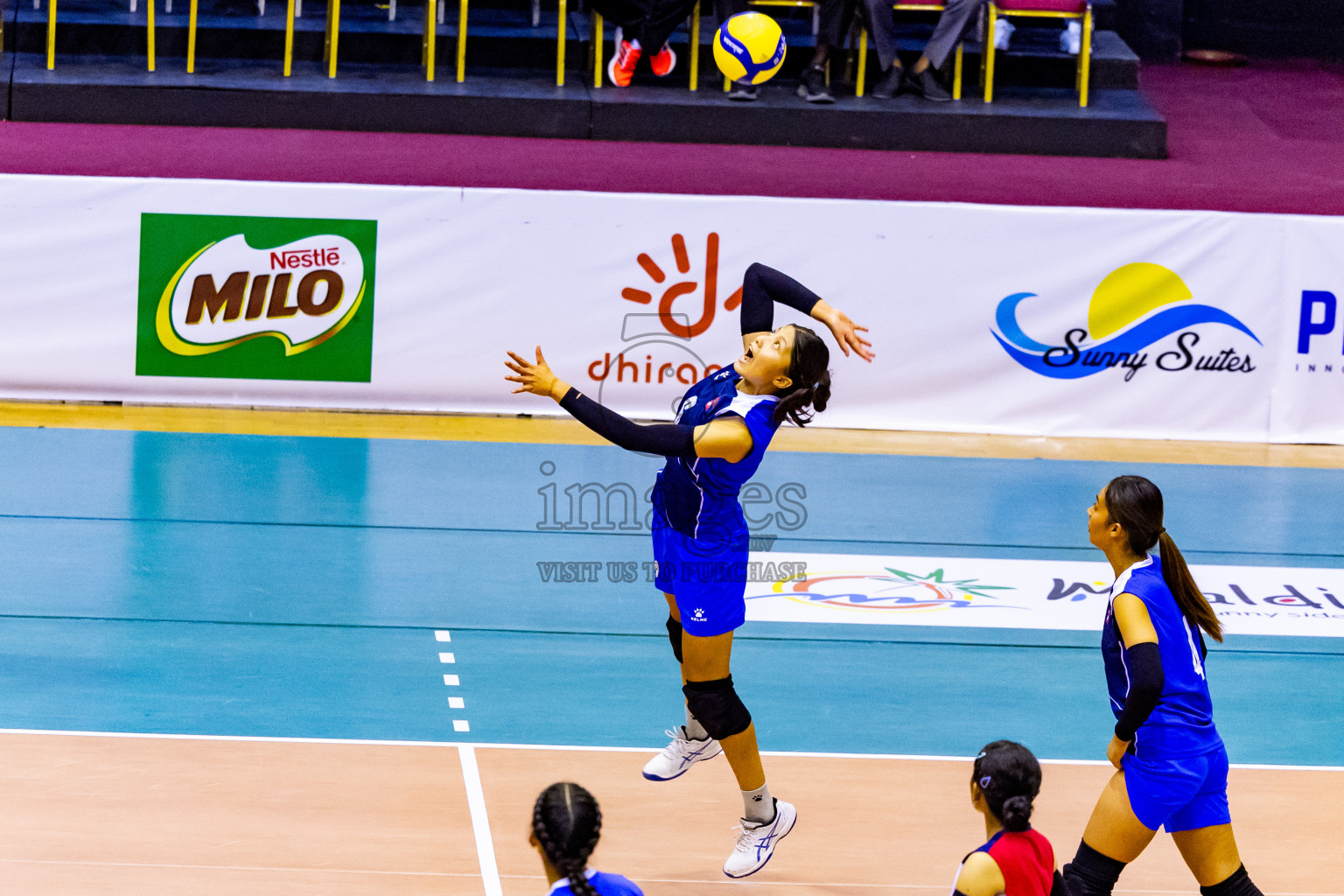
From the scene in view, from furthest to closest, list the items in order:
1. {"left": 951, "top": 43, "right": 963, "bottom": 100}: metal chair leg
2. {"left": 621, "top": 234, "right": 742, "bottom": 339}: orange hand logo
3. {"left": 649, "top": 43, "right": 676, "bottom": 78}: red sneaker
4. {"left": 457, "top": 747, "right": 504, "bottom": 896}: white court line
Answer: {"left": 951, "top": 43, "right": 963, "bottom": 100}: metal chair leg, {"left": 649, "top": 43, "right": 676, "bottom": 78}: red sneaker, {"left": 621, "top": 234, "right": 742, "bottom": 339}: orange hand logo, {"left": 457, "top": 747, "right": 504, "bottom": 896}: white court line

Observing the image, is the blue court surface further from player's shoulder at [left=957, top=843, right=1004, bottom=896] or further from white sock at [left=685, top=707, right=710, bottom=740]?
player's shoulder at [left=957, top=843, right=1004, bottom=896]

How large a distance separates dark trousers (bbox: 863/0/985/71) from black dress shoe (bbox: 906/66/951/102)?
10 cm

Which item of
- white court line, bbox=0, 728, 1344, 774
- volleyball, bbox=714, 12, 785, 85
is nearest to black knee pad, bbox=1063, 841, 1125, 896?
white court line, bbox=0, 728, 1344, 774

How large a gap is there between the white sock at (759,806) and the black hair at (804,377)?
3.99 feet

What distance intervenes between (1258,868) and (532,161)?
27.7 ft

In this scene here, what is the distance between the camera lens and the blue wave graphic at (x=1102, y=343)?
428 inches

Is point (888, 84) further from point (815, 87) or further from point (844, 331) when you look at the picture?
point (844, 331)

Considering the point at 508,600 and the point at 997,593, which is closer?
the point at 508,600

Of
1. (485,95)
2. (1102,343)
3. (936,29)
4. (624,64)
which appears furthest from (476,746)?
(936,29)

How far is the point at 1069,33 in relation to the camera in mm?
14234

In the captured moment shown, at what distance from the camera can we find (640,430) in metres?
4.69

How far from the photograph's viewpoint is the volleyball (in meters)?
12.4

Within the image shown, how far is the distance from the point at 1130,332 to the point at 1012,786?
766 centimetres

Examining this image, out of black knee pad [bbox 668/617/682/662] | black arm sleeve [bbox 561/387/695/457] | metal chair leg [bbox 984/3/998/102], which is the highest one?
metal chair leg [bbox 984/3/998/102]
